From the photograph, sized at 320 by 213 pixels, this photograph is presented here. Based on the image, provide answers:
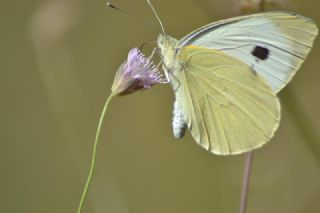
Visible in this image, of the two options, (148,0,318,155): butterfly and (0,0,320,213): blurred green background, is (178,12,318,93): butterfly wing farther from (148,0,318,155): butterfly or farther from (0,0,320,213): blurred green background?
(0,0,320,213): blurred green background

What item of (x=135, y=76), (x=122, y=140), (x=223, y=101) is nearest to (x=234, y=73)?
(x=223, y=101)

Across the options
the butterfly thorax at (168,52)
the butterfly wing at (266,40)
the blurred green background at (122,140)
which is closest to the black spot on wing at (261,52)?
the butterfly wing at (266,40)

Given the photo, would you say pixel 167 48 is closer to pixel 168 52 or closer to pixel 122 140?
pixel 168 52

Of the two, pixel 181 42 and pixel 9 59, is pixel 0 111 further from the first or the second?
pixel 181 42

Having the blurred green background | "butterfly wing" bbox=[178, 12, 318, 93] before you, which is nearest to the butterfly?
"butterfly wing" bbox=[178, 12, 318, 93]

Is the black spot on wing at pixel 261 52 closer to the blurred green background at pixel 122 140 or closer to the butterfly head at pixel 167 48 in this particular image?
the butterfly head at pixel 167 48

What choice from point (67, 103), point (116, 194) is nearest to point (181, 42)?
point (116, 194)

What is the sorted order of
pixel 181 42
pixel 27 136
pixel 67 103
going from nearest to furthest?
pixel 181 42, pixel 67 103, pixel 27 136

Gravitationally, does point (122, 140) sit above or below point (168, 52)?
below
